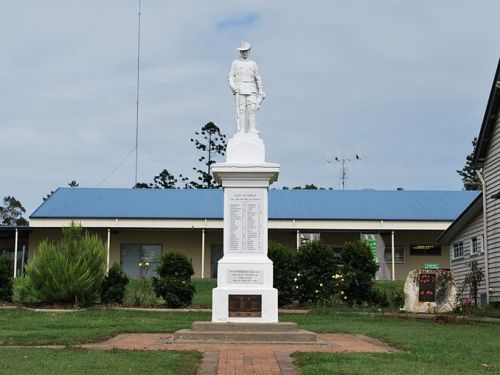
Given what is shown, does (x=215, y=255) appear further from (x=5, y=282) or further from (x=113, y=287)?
(x=5, y=282)

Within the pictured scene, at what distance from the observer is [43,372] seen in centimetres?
800

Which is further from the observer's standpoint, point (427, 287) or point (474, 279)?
point (474, 279)

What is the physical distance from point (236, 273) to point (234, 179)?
5.81ft

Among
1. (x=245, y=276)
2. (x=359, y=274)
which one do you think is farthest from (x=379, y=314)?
(x=245, y=276)

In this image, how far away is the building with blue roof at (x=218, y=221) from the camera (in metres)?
33.9

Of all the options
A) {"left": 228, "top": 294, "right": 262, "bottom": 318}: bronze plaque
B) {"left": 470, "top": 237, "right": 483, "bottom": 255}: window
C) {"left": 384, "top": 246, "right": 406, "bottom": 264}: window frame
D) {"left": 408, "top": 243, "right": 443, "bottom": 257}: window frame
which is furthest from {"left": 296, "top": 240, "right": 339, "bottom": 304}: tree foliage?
{"left": 408, "top": 243, "right": 443, "bottom": 257}: window frame

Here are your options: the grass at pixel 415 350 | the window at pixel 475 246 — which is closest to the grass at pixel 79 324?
the grass at pixel 415 350

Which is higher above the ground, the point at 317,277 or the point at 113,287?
the point at 317,277

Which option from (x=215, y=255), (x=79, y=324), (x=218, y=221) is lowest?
(x=79, y=324)

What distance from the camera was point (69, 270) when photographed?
67.0 ft

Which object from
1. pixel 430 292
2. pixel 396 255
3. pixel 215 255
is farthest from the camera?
pixel 396 255

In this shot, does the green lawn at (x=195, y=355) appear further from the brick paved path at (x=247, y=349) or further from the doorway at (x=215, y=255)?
the doorway at (x=215, y=255)

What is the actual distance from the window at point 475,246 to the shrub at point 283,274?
25.2ft

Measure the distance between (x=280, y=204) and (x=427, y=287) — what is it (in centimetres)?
1542
